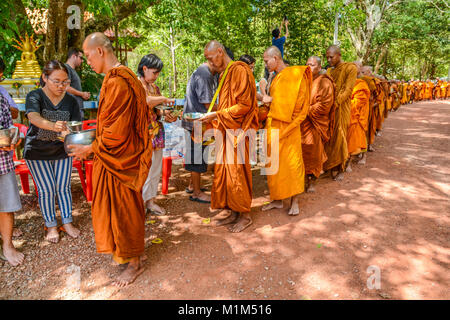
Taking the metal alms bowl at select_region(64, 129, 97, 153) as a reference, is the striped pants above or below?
below

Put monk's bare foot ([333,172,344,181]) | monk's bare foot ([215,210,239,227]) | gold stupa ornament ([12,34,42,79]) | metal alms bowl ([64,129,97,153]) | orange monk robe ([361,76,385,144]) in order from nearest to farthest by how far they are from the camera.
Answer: metal alms bowl ([64,129,97,153]) < monk's bare foot ([215,210,239,227]) < gold stupa ornament ([12,34,42,79]) < monk's bare foot ([333,172,344,181]) < orange monk robe ([361,76,385,144])

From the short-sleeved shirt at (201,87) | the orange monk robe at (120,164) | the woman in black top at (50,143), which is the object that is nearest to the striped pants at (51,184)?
the woman in black top at (50,143)

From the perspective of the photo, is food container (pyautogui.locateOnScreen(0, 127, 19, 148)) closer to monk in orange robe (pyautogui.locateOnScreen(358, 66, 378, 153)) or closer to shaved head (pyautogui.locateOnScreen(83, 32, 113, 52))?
shaved head (pyautogui.locateOnScreen(83, 32, 113, 52))

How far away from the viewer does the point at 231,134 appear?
369cm

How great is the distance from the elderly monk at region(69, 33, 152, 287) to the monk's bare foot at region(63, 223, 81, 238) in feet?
3.65

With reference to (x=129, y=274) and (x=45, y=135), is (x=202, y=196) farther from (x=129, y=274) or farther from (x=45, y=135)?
(x=45, y=135)

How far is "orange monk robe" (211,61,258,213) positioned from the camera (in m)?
3.58

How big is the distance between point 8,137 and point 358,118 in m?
5.89

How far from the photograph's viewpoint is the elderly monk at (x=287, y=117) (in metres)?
4.07

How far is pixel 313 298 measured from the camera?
8.72 ft

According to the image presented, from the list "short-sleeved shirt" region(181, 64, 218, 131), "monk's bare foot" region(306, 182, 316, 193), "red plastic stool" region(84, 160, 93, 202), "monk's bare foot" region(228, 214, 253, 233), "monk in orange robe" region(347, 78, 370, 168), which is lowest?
"monk's bare foot" region(228, 214, 253, 233)

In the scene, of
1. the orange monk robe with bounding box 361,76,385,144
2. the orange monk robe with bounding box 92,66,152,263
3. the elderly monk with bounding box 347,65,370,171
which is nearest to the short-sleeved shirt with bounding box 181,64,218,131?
the orange monk robe with bounding box 92,66,152,263
